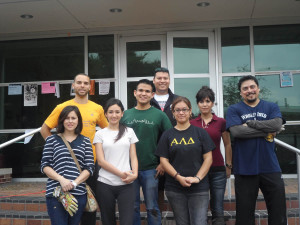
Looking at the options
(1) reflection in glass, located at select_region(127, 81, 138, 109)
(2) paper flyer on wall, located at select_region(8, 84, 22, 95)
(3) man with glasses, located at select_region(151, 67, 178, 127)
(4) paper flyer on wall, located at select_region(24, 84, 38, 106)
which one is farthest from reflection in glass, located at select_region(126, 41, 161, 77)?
(3) man with glasses, located at select_region(151, 67, 178, 127)

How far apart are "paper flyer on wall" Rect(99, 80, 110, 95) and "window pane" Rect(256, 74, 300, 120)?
2.96 metres

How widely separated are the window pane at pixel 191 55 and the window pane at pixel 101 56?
1.30 metres

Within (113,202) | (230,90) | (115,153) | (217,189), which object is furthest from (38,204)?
(230,90)

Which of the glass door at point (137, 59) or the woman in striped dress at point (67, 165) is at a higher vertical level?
the glass door at point (137, 59)

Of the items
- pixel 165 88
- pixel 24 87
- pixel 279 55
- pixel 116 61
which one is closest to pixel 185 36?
pixel 116 61

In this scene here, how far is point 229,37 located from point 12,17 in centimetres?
399

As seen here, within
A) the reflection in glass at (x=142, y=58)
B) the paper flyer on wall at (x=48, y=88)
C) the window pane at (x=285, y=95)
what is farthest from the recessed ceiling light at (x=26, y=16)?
the window pane at (x=285, y=95)

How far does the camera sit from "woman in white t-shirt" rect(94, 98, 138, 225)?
8.81ft

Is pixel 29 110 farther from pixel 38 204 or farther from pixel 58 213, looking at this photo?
pixel 58 213

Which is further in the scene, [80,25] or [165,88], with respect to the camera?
[80,25]

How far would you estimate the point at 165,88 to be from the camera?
10.9 feet

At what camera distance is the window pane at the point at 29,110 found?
637cm

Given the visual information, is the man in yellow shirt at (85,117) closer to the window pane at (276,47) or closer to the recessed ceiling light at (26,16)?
the recessed ceiling light at (26,16)

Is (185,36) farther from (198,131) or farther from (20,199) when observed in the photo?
(20,199)
